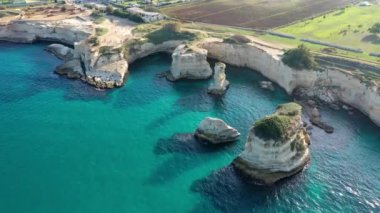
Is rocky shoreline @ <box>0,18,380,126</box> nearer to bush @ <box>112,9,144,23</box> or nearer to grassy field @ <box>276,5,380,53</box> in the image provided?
bush @ <box>112,9,144,23</box>

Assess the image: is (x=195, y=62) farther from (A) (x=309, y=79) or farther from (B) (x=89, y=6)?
(B) (x=89, y=6)

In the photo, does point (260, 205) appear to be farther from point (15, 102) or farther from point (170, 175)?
point (15, 102)

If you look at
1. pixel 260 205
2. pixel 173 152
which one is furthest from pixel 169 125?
pixel 260 205

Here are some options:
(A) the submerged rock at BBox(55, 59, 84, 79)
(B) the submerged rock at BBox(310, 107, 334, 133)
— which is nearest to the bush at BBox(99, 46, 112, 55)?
(A) the submerged rock at BBox(55, 59, 84, 79)

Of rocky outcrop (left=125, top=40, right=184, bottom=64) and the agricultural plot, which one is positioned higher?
the agricultural plot

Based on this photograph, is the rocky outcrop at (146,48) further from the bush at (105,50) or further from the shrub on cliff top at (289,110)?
the shrub on cliff top at (289,110)

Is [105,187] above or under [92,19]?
under
